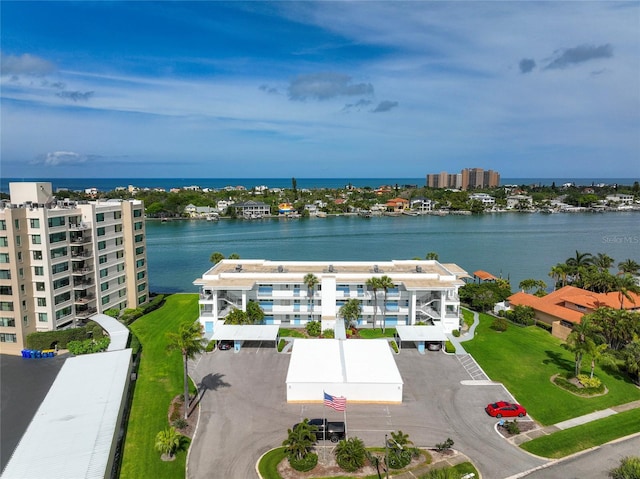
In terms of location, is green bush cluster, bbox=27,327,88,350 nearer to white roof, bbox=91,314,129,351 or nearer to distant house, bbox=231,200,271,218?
white roof, bbox=91,314,129,351

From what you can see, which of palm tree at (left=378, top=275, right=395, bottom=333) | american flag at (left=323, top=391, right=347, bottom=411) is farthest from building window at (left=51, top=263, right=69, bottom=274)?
american flag at (left=323, top=391, right=347, bottom=411)

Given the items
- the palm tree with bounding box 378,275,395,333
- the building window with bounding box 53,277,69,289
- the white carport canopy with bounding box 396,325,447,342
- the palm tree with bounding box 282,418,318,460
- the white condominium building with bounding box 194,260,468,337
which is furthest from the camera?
the white condominium building with bounding box 194,260,468,337

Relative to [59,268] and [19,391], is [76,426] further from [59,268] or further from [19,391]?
[59,268]

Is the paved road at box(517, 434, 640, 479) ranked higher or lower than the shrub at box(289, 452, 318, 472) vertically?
lower

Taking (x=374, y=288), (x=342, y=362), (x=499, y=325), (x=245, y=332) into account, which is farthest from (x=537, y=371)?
(x=245, y=332)

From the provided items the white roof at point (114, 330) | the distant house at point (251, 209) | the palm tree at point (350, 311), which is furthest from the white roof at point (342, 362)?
the distant house at point (251, 209)

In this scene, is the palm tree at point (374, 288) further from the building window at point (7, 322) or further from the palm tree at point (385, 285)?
the building window at point (7, 322)
